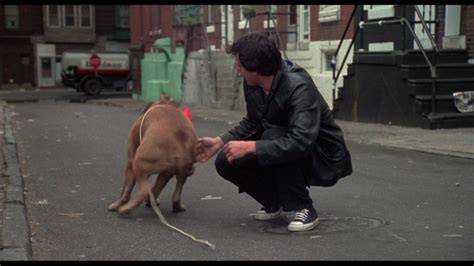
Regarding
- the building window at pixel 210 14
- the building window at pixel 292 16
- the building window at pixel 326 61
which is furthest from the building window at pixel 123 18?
the building window at pixel 326 61

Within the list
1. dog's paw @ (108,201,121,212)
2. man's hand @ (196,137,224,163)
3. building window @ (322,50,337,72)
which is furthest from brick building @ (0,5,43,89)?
man's hand @ (196,137,224,163)

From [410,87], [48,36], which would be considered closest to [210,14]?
[410,87]

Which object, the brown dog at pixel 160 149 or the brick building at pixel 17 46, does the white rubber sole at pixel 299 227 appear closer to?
the brown dog at pixel 160 149

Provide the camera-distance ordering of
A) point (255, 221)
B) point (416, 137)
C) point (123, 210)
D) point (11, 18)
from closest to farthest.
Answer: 1. point (255, 221)
2. point (123, 210)
3. point (416, 137)
4. point (11, 18)

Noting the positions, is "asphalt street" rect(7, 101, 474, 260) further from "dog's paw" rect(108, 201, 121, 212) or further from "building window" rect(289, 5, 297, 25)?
"building window" rect(289, 5, 297, 25)

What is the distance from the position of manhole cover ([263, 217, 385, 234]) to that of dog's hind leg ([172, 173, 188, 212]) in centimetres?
79

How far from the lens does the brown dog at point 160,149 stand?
493cm

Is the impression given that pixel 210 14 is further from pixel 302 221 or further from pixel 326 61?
pixel 302 221

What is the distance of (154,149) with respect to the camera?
4.91m

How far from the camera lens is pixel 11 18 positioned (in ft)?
141

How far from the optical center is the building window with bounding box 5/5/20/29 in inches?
1687

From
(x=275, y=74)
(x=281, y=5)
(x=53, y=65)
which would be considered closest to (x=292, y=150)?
(x=275, y=74)

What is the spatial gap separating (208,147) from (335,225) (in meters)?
1.15

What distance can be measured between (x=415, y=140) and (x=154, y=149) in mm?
5774
